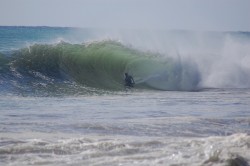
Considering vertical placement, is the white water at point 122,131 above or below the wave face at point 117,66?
below

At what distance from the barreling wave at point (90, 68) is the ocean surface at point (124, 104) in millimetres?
48

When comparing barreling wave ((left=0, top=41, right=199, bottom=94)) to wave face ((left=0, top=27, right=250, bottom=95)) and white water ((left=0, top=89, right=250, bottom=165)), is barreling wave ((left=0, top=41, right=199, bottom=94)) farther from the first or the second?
white water ((left=0, top=89, right=250, bottom=165))

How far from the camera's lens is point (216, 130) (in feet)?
36.3

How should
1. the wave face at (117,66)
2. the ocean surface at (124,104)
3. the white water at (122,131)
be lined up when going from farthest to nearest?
the wave face at (117,66)
the ocean surface at (124,104)
the white water at (122,131)

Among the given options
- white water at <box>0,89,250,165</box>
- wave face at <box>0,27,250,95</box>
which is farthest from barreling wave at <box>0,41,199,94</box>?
white water at <box>0,89,250,165</box>

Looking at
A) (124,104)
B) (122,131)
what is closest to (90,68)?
(124,104)

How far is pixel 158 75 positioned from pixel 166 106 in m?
10.2

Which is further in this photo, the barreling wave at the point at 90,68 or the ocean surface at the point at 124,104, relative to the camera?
the barreling wave at the point at 90,68

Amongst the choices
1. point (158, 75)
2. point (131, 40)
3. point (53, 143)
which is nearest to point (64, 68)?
point (158, 75)

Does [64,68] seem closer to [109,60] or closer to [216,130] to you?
[109,60]

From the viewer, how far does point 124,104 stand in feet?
52.2

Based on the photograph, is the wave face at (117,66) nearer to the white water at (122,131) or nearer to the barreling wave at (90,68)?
the barreling wave at (90,68)

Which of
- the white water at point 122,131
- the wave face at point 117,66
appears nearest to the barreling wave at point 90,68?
the wave face at point 117,66

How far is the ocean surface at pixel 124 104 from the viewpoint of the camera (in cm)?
847
